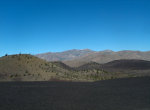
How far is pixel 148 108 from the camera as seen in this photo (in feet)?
42.3

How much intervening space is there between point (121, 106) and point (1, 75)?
27796mm

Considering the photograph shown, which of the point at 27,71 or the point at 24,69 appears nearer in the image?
the point at 27,71

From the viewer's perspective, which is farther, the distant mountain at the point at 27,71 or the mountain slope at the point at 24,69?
the mountain slope at the point at 24,69

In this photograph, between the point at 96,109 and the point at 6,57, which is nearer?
the point at 96,109

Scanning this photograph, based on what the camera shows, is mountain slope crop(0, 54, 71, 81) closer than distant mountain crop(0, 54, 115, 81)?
No

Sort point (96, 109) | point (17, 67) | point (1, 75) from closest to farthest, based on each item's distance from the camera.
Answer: point (96, 109)
point (1, 75)
point (17, 67)

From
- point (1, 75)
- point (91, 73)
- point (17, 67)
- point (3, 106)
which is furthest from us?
point (91, 73)

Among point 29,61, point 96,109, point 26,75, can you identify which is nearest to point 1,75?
point 26,75

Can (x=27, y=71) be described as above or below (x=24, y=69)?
below

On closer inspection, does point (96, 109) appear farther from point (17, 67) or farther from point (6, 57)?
point (6, 57)

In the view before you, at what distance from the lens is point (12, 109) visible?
12719 mm

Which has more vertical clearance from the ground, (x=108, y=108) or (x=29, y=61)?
(x=29, y=61)

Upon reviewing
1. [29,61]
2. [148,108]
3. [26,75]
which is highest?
[29,61]

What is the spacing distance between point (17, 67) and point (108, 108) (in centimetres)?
3115
